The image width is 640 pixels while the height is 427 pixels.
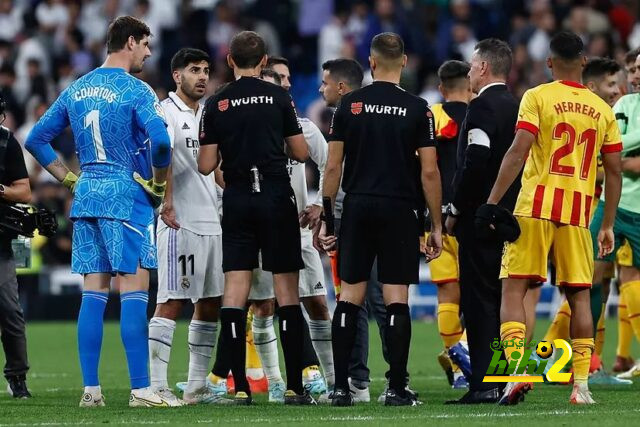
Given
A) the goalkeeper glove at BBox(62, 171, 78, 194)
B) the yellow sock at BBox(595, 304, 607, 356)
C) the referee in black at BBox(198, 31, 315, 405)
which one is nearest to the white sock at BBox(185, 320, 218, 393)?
the referee in black at BBox(198, 31, 315, 405)

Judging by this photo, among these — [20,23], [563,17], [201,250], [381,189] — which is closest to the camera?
[381,189]

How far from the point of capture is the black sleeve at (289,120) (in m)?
9.69

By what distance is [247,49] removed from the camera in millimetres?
9664

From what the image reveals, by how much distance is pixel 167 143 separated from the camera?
945cm

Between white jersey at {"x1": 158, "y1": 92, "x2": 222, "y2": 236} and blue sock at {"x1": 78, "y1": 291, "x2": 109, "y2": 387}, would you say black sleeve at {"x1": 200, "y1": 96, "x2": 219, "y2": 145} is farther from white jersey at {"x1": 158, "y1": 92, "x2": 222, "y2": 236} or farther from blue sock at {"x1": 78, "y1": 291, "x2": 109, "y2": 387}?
blue sock at {"x1": 78, "y1": 291, "x2": 109, "y2": 387}

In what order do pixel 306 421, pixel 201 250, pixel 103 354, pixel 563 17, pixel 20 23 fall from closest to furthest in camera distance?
1. pixel 306 421
2. pixel 201 250
3. pixel 103 354
4. pixel 563 17
5. pixel 20 23

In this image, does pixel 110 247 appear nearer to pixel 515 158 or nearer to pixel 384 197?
pixel 384 197

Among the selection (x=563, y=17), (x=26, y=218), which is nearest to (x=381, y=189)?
(x=26, y=218)

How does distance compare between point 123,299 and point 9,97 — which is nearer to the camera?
point 123,299

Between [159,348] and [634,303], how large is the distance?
4.33 m

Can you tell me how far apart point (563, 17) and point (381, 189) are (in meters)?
14.5

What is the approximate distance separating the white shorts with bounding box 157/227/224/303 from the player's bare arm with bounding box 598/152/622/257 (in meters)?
2.72

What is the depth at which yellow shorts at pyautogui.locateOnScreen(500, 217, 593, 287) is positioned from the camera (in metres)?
9.22

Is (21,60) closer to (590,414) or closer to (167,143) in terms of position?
(167,143)
